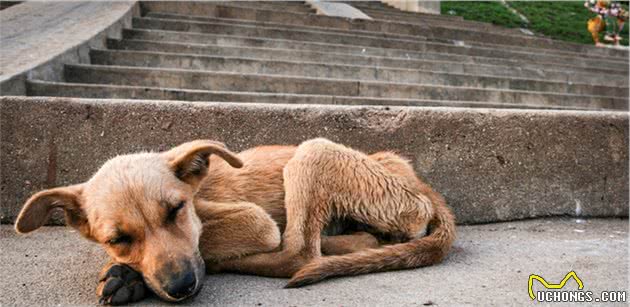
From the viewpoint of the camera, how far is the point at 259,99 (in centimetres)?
666

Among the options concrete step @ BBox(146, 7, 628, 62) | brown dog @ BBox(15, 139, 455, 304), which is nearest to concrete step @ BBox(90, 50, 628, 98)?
concrete step @ BBox(146, 7, 628, 62)

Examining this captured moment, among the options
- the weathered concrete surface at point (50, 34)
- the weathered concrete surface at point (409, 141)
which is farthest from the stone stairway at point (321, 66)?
the weathered concrete surface at point (409, 141)

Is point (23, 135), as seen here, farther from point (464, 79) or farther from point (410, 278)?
point (464, 79)

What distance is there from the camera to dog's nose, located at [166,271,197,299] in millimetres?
2971

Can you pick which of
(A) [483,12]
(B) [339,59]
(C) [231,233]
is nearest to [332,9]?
(B) [339,59]

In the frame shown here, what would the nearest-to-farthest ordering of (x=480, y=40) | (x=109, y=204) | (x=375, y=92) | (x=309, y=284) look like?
(x=109, y=204) → (x=309, y=284) → (x=375, y=92) → (x=480, y=40)

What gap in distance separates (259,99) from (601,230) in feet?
11.9

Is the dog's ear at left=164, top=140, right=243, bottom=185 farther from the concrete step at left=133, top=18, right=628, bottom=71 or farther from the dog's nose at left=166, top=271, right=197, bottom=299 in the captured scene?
the concrete step at left=133, top=18, right=628, bottom=71

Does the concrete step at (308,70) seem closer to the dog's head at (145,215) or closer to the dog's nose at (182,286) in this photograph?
the dog's head at (145,215)

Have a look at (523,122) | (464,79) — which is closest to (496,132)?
(523,122)

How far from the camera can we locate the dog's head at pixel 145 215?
3035 millimetres

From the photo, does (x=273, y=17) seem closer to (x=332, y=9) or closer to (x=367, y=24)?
(x=367, y=24)

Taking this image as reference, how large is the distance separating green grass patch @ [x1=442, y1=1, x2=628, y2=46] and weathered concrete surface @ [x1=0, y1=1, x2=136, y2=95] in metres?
16.3

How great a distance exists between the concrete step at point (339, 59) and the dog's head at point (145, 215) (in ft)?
19.0
